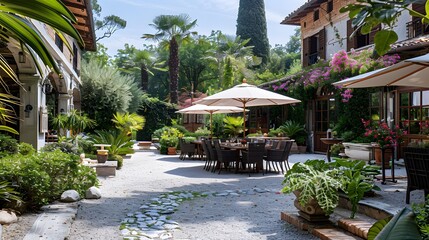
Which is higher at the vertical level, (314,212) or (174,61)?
(174,61)

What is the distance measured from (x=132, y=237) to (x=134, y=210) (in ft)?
4.79

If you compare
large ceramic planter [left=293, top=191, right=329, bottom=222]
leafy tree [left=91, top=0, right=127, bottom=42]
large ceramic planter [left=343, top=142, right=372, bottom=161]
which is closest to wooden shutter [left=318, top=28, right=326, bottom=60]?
large ceramic planter [left=343, top=142, right=372, bottom=161]

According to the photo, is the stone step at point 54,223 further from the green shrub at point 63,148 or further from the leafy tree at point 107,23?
the leafy tree at point 107,23

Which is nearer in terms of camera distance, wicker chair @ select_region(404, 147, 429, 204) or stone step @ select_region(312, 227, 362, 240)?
stone step @ select_region(312, 227, 362, 240)

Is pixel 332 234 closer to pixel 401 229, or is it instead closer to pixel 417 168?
pixel 417 168

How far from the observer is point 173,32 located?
27.9 metres

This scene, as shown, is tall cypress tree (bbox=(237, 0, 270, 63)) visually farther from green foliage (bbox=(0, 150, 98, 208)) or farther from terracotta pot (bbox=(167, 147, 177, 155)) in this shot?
green foliage (bbox=(0, 150, 98, 208))

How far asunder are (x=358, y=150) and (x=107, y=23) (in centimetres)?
2813

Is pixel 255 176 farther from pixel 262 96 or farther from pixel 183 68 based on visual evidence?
pixel 183 68

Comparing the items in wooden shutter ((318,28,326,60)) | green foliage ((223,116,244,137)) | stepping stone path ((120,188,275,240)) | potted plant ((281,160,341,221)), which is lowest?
stepping stone path ((120,188,275,240))

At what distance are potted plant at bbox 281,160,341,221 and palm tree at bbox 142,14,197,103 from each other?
23.8m

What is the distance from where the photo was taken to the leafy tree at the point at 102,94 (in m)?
20.2

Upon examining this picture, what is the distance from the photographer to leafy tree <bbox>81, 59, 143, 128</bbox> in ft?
66.2

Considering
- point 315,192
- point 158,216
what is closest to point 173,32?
point 158,216
